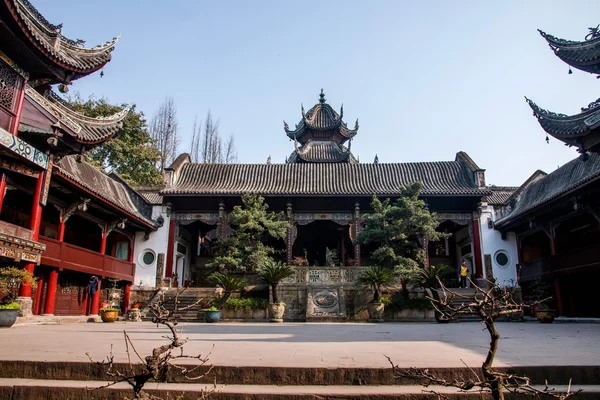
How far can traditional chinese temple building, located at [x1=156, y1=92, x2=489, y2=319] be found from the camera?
63.4 feet

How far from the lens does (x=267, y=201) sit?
20.1 m

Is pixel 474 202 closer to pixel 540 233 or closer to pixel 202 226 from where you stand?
pixel 540 233

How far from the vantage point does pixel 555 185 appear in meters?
16.8

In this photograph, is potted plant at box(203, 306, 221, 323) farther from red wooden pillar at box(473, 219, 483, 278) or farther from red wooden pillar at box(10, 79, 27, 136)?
red wooden pillar at box(473, 219, 483, 278)

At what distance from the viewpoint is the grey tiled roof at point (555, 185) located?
1457 centimetres

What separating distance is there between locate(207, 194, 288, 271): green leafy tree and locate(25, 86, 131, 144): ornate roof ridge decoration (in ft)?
19.2

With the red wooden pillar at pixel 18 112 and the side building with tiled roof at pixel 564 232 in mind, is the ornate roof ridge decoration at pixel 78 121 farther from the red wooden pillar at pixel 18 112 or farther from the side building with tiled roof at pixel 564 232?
the side building with tiled roof at pixel 564 232

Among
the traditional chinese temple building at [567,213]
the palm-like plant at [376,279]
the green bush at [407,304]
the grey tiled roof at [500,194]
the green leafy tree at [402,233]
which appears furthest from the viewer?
the grey tiled roof at [500,194]

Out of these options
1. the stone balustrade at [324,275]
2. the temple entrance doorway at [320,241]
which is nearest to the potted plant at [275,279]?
the stone balustrade at [324,275]

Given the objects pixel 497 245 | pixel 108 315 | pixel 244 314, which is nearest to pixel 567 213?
pixel 497 245

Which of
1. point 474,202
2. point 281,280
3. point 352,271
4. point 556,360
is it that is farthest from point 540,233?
point 556,360

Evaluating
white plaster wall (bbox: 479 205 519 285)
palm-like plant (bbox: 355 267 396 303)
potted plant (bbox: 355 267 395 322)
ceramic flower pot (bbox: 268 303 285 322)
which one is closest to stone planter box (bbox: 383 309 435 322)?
potted plant (bbox: 355 267 395 322)

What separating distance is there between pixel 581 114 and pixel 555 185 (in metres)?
6.27

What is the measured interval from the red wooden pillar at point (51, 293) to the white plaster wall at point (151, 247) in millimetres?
5964
